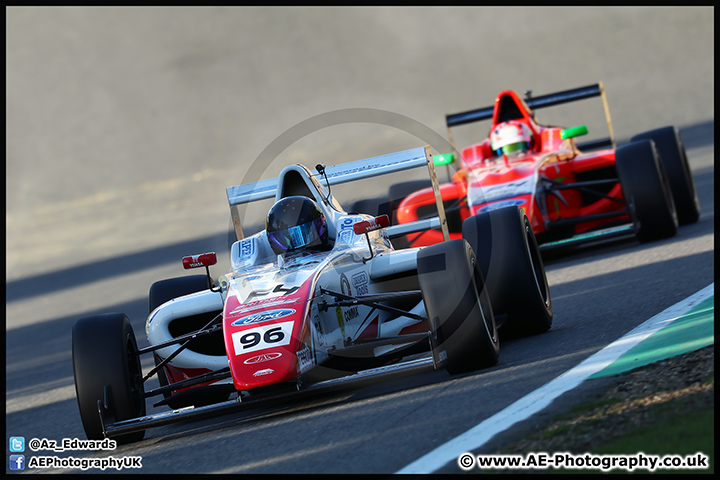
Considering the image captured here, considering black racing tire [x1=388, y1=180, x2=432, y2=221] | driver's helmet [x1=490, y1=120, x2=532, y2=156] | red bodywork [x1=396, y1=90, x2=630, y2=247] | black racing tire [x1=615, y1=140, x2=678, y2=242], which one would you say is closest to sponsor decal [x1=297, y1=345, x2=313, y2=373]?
black racing tire [x1=388, y1=180, x2=432, y2=221]

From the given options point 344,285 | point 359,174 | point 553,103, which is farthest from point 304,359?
point 553,103

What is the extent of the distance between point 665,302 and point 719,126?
26.7 metres

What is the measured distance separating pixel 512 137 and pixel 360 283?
6642 millimetres

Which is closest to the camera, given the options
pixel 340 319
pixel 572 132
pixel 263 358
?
pixel 263 358

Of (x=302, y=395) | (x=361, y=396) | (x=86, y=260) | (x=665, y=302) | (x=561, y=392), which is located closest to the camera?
(x=561, y=392)

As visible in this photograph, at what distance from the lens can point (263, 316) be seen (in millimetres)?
5945

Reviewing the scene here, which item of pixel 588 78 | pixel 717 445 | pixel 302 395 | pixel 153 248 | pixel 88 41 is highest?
pixel 88 41

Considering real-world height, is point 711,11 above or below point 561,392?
above

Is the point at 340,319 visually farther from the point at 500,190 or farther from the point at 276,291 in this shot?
the point at 500,190

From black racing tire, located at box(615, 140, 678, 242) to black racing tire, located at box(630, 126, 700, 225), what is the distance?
0.68 metres

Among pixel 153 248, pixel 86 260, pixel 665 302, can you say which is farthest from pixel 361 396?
pixel 86 260

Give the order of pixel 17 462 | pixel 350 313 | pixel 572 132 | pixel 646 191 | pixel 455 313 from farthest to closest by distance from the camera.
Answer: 1. pixel 572 132
2. pixel 646 191
3. pixel 350 313
4. pixel 17 462
5. pixel 455 313

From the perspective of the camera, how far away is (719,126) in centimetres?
3209

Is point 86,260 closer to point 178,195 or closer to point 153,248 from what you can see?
point 153,248
